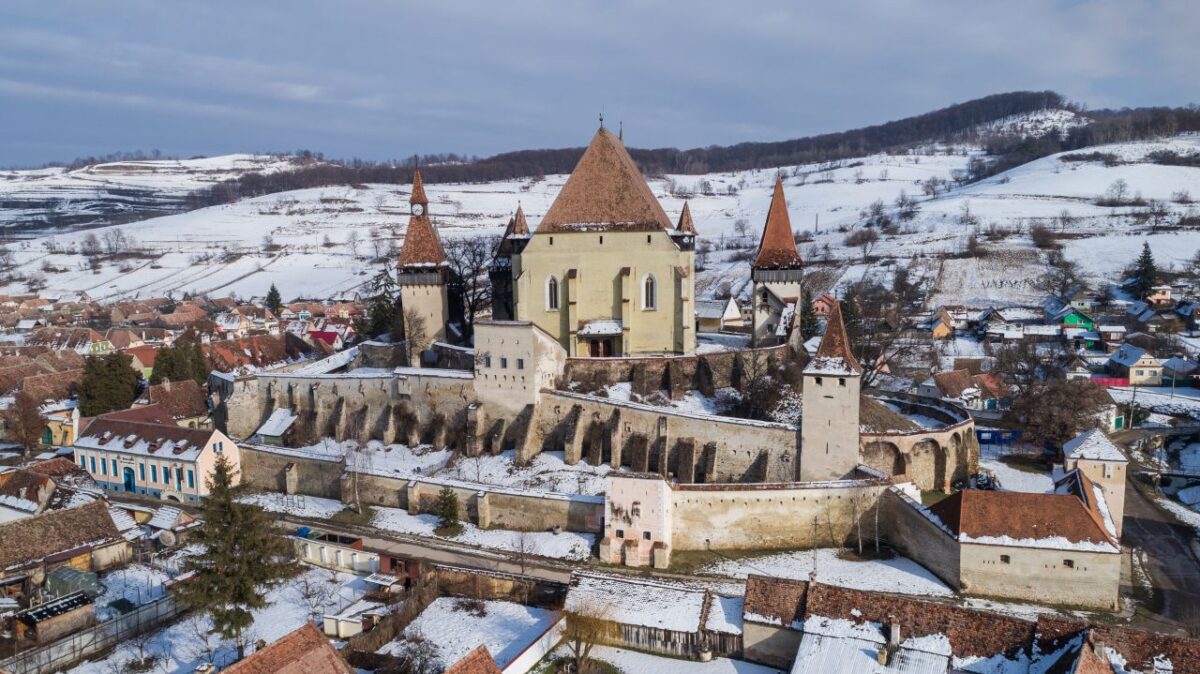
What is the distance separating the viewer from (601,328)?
44.4m

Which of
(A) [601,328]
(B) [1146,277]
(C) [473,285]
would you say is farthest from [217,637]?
(B) [1146,277]

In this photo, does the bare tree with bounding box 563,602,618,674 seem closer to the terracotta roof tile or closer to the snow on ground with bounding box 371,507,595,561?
the snow on ground with bounding box 371,507,595,561

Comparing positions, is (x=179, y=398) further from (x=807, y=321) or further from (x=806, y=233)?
(x=806, y=233)

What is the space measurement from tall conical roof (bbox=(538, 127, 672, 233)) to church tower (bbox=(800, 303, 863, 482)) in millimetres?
14154

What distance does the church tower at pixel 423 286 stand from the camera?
46844 millimetres

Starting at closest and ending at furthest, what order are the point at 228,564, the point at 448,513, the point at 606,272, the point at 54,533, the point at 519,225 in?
the point at 228,564, the point at 54,533, the point at 448,513, the point at 606,272, the point at 519,225

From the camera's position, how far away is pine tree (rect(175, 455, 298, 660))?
23.2 m

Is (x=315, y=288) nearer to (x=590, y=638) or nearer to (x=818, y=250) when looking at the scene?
(x=818, y=250)

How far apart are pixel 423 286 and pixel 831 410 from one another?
2364 cm

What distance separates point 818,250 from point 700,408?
3602 inches

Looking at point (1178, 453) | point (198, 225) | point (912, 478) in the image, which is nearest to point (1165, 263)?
point (1178, 453)

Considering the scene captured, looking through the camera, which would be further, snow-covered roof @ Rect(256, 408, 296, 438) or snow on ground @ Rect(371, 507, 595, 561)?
snow-covered roof @ Rect(256, 408, 296, 438)

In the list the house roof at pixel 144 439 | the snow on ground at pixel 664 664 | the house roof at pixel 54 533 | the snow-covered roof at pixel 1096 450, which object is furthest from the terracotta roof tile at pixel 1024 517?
the house roof at pixel 144 439

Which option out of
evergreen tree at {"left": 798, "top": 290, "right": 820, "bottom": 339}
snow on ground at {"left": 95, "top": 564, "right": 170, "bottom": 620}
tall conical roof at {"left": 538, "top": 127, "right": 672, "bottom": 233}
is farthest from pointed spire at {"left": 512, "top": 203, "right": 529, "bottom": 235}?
snow on ground at {"left": 95, "top": 564, "right": 170, "bottom": 620}
